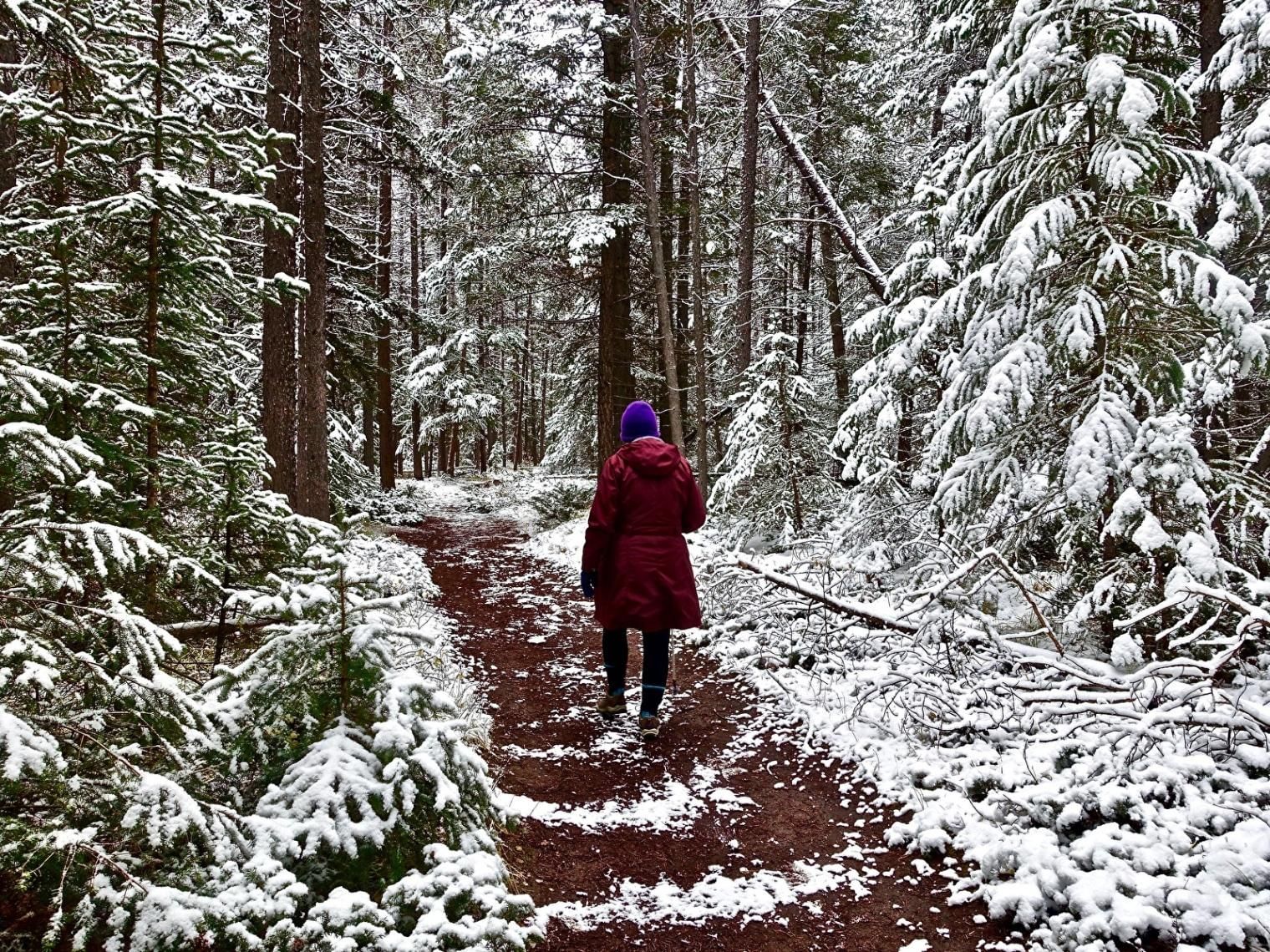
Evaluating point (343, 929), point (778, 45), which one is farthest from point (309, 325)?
point (778, 45)

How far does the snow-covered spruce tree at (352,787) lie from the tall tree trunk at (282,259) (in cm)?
719

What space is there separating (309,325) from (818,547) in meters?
8.10

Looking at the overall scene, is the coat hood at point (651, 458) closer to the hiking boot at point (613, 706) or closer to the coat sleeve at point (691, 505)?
the coat sleeve at point (691, 505)

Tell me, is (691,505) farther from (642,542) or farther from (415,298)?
(415,298)

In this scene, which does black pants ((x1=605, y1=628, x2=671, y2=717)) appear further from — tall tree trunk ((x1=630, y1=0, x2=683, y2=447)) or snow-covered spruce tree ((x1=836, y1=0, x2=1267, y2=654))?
tall tree trunk ((x1=630, y1=0, x2=683, y2=447))

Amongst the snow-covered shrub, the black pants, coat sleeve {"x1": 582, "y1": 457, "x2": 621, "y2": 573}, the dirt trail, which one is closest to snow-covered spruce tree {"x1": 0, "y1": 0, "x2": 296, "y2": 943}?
the dirt trail

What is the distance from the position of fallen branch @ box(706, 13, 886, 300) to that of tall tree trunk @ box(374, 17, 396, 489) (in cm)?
674

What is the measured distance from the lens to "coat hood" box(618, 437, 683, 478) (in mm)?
5816

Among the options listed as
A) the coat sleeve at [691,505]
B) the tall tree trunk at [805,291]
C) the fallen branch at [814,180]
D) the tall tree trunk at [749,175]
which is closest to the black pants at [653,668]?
the coat sleeve at [691,505]

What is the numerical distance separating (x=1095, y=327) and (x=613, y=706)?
16.3 feet

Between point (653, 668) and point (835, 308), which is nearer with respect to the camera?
point (653, 668)

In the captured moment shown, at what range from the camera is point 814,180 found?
530 inches

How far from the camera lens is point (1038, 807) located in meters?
3.86

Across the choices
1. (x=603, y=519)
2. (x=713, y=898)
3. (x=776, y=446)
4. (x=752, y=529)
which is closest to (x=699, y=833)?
(x=713, y=898)
